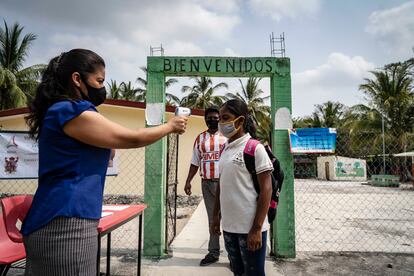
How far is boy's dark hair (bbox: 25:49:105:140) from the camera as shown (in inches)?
59.7

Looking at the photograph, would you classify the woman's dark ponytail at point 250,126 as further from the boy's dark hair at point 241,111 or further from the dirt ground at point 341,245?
the dirt ground at point 341,245

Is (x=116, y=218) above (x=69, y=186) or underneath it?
underneath

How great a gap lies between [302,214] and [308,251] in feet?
15.7

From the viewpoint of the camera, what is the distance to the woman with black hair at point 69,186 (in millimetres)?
1337

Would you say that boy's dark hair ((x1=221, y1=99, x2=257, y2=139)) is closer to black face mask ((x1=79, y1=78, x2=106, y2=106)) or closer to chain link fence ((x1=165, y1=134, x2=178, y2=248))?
black face mask ((x1=79, y1=78, x2=106, y2=106))

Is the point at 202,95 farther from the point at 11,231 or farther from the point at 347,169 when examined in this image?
the point at 11,231

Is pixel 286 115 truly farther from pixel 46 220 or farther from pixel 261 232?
pixel 46 220

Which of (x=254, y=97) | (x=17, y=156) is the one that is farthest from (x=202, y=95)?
(x=17, y=156)

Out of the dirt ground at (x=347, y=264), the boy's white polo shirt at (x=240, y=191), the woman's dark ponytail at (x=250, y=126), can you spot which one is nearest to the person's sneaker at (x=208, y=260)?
the dirt ground at (x=347, y=264)

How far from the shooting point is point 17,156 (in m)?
7.01

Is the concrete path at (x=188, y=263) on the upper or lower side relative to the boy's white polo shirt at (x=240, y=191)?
lower

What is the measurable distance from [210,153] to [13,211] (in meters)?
2.39

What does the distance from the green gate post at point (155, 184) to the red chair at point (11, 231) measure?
5.92ft

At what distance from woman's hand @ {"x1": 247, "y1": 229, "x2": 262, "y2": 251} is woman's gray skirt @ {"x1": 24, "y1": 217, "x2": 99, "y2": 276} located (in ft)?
3.79
